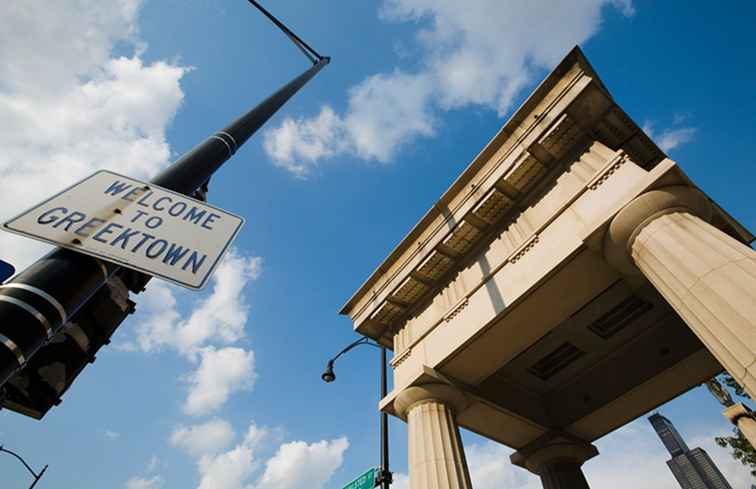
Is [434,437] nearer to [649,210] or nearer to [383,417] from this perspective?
[383,417]

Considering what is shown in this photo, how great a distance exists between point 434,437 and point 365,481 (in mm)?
2588

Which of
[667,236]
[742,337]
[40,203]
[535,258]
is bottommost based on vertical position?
[40,203]

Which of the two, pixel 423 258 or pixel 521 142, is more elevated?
pixel 521 142

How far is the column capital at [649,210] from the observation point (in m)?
7.09

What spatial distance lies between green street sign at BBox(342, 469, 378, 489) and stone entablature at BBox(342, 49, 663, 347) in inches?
167

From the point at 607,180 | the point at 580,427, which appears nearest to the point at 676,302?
the point at 607,180

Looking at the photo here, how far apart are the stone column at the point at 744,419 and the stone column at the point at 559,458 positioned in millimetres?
10028

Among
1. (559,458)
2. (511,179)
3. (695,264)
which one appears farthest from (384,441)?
(695,264)

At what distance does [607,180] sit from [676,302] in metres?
3.20

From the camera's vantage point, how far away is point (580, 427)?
12961mm

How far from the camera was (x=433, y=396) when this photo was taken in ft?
34.5

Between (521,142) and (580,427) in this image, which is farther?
(580,427)

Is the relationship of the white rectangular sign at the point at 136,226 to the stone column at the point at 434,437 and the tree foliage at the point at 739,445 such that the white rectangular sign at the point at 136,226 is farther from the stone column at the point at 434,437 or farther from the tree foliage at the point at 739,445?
the tree foliage at the point at 739,445

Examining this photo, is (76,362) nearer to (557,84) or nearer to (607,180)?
(607,180)
